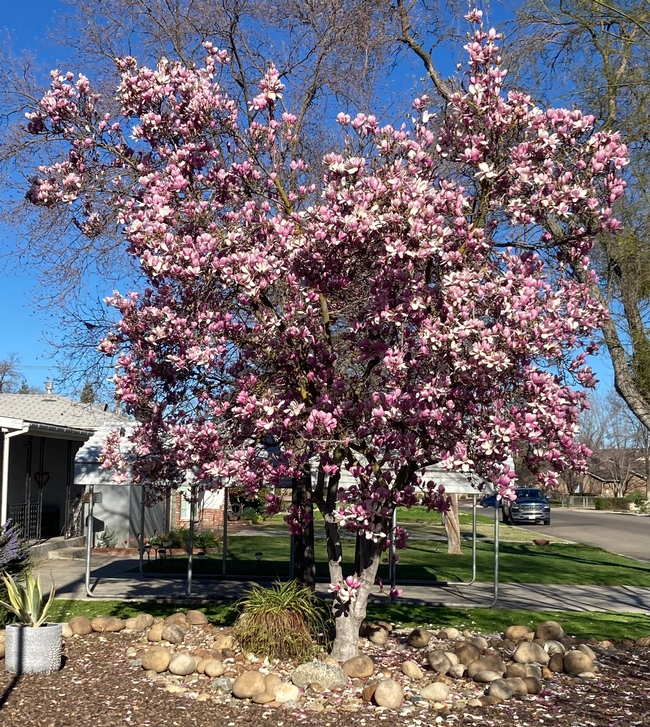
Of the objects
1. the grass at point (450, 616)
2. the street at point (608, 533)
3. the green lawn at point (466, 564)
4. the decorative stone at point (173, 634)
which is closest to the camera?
the decorative stone at point (173, 634)

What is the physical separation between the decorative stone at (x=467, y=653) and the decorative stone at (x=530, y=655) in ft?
1.25

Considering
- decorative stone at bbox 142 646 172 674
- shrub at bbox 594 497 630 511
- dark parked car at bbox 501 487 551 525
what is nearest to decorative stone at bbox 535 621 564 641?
decorative stone at bbox 142 646 172 674

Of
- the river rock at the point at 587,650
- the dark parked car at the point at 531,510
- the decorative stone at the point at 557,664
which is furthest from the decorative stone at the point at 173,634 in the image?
the dark parked car at the point at 531,510

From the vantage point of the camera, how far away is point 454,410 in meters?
6.86

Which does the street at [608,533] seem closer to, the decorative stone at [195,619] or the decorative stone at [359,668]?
the decorative stone at [195,619]

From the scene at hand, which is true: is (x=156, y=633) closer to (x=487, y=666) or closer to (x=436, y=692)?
(x=436, y=692)

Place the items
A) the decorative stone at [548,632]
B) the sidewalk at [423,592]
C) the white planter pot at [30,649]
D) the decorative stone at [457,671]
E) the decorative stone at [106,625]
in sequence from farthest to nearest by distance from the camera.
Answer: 1. the sidewalk at [423,592]
2. the decorative stone at [106,625]
3. the decorative stone at [548,632]
4. the white planter pot at [30,649]
5. the decorative stone at [457,671]

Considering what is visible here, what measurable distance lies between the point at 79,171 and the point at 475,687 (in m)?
6.43

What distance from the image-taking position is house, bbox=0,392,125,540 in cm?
1953

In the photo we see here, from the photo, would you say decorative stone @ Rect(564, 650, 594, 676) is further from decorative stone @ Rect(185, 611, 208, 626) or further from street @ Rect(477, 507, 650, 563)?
street @ Rect(477, 507, 650, 563)

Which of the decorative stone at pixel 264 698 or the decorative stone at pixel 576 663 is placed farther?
the decorative stone at pixel 576 663

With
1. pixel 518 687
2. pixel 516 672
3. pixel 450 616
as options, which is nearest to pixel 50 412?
pixel 450 616

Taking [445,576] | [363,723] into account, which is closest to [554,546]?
[445,576]

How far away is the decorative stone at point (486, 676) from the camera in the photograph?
7.92 m
